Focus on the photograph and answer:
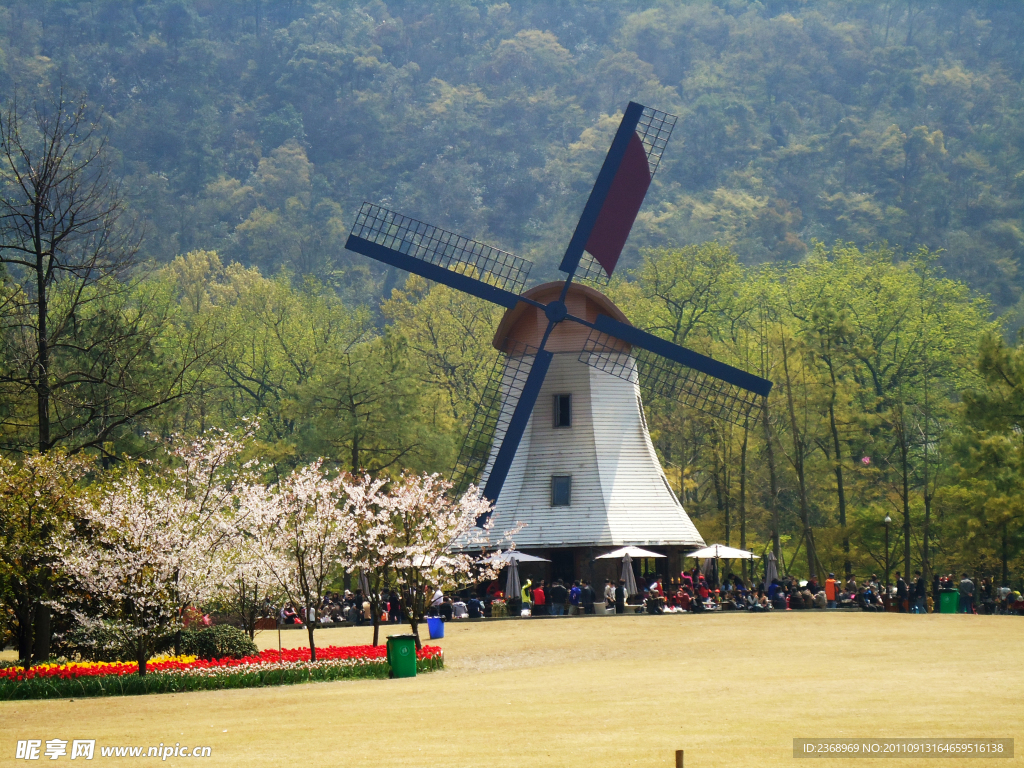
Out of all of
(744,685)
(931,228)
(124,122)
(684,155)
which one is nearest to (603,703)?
(744,685)

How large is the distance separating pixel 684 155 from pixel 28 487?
126 metres

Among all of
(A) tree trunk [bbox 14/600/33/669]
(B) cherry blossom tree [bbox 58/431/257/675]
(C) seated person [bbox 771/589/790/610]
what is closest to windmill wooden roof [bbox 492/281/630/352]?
(C) seated person [bbox 771/589/790/610]

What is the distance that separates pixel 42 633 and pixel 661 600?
19001 millimetres

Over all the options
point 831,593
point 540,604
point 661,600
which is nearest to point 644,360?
point 661,600

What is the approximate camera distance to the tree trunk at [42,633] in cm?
2581

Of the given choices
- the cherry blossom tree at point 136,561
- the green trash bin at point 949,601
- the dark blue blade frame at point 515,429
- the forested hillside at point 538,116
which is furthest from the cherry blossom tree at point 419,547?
the forested hillside at point 538,116

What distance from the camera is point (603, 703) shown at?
19.4 meters

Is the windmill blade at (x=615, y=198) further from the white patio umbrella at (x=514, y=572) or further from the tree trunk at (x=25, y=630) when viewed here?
the tree trunk at (x=25, y=630)

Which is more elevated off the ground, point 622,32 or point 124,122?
point 622,32

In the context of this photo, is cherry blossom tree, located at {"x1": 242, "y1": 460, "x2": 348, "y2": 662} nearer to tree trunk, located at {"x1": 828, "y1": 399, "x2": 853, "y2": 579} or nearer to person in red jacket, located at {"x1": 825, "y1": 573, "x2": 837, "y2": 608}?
person in red jacket, located at {"x1": 825, "y1": 573, "x2": 837, "y2": 608}

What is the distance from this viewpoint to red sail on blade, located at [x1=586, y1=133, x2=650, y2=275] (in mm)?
41781

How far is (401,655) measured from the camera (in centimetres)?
2483

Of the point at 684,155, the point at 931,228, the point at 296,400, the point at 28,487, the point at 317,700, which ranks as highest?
the point at 684,155

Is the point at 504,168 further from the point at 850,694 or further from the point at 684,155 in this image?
the point at 850,694
